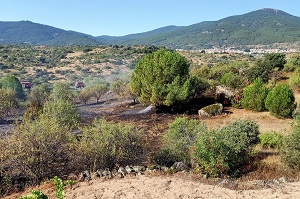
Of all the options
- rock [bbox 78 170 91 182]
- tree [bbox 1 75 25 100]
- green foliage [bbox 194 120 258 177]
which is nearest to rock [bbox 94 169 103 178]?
rock [bbox 78 170 91 182]

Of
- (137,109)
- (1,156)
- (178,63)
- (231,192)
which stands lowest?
(137,109)

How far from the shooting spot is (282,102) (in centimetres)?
2309

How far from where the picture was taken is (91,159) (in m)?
12.9

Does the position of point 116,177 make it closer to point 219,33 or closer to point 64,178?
point 64,178

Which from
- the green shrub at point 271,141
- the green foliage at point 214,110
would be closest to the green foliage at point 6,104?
the green foliage at point 214,110

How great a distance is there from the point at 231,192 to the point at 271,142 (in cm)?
649

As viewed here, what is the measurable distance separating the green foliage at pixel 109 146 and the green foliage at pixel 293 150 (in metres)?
5.92

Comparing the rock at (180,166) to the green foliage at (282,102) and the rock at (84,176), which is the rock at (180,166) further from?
the green foliage at (282,102)

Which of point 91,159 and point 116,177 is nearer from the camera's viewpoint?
point 116,177

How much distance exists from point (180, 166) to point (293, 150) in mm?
4380

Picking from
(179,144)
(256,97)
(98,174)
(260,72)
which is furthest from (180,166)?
(260,72)

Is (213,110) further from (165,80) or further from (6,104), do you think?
(6,104)

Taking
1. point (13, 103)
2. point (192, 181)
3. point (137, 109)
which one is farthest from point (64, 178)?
point (13, 103)

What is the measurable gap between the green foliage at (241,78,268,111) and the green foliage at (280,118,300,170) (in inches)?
500
